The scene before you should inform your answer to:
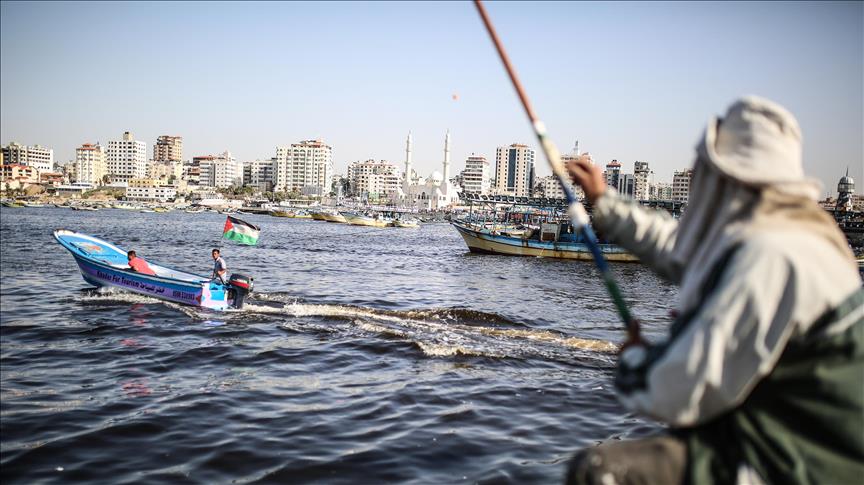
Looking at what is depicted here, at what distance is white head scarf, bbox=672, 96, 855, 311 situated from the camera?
1.99 metres

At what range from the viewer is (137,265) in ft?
66.5

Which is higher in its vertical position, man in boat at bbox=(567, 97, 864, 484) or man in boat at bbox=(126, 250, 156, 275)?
man in boat at bbox=(567, 97, 864, 484)

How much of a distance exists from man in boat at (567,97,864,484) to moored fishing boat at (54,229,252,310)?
698 inches

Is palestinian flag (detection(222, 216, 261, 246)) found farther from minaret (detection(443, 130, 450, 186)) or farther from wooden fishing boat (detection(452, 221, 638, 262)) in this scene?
minaret (detection(443, 130, 450, 186))

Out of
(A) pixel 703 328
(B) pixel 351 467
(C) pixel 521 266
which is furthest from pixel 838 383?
(C) pixel 521 266

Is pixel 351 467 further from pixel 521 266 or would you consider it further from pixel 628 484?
pixel 521 266

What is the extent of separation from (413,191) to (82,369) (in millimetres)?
182284

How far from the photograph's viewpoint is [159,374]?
11453 mm

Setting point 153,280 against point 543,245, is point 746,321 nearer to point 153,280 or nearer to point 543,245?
point 153,280

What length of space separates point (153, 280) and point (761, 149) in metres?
19.7

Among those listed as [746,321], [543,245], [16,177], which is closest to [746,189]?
[746,321]

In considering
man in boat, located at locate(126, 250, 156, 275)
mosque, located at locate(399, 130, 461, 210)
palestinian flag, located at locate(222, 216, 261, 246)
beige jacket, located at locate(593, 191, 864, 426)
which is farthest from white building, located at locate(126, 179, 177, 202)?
beige jacket, located at locate(593, 191, 864, 426)

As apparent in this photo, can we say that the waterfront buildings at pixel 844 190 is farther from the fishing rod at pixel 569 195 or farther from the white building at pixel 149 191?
the white building at pixel 149 191

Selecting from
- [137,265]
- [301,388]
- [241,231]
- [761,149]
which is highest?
[761,149]
